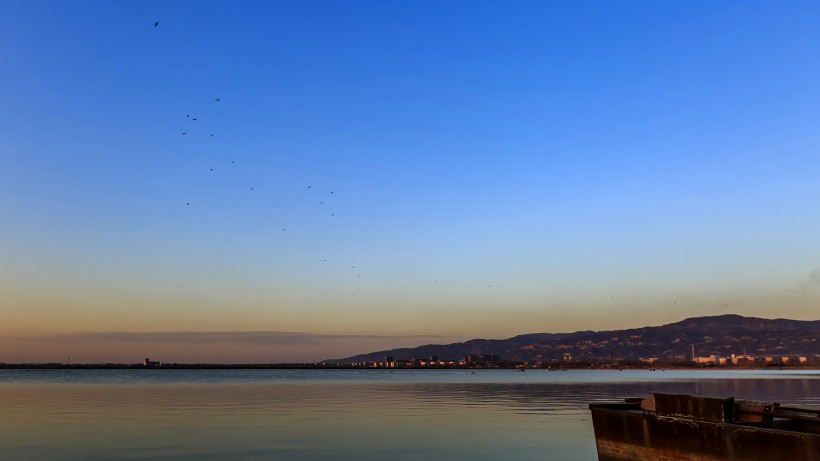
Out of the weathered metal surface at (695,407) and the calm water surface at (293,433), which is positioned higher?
the weathered metal surface at (695,407)

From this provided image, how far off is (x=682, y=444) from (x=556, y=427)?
2503cm

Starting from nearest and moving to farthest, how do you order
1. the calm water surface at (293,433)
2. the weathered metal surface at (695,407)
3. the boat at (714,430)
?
the boat at (714,430), the weathered metal surface at (695,407), the calm water surface at (293,433)

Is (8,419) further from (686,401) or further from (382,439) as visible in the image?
(686,401)

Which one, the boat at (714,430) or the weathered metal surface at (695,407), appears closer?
the boat at (714,430)

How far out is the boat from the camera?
20.2 meters

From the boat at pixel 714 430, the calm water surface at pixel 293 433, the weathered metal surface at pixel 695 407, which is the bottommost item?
the calm water surface at pixel 293 433

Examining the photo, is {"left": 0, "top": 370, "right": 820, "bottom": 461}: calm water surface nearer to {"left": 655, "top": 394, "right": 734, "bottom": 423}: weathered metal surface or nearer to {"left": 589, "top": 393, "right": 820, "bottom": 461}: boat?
{"left": 589, "top": 393, "right": 820, "bottom": 461}: boat

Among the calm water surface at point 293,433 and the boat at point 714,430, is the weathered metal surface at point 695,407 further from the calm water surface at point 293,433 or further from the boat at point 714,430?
the calm water surface at point 293,433

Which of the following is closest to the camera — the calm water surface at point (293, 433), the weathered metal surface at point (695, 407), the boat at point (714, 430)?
the boat at point (714, 430)

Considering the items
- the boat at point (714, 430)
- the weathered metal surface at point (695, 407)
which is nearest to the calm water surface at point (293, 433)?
the boat at point (714, 430)

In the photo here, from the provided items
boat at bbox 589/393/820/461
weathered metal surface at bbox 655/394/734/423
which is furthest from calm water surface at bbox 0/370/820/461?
weathered metal surface at bbox 655/394/734/423

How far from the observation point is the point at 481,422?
A: 52.7 meters

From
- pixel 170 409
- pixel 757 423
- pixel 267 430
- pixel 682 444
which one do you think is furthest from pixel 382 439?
pixel 170 409

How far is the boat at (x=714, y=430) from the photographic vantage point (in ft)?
66.3
